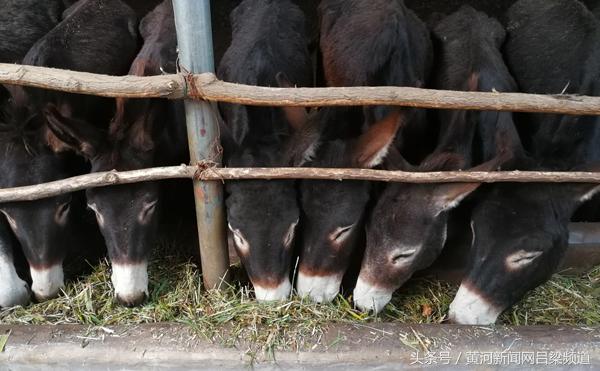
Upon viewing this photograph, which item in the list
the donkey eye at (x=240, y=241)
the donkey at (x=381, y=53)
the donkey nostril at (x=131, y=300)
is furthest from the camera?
the donkey at (x=381, y=53)

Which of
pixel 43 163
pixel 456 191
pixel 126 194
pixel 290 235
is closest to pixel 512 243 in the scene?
pixel 456 191

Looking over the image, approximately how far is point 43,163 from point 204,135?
1.17m

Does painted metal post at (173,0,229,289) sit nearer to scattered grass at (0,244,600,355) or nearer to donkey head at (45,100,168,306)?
scattered grass at (0,244,600,355)

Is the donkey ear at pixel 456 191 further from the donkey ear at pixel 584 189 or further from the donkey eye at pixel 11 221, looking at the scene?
the donkey eye at pixel 11 221

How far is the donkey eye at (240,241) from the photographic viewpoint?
3.00 meters

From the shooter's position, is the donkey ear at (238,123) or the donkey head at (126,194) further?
the donkey ear at (238,123)

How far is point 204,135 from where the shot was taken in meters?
2.81

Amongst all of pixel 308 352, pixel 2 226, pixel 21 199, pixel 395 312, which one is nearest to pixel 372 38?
pixel 395 312

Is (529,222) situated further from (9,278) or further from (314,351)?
(9,278)

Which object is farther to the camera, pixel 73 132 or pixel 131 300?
pixel 131 300

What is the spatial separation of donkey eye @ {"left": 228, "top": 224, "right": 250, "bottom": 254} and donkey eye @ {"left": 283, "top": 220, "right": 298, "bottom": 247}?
225 mm

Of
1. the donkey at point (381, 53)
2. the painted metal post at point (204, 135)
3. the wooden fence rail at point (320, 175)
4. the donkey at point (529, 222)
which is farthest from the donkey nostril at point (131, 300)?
the donkey at point (529, 222)

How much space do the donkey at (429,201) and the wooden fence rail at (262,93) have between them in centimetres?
43

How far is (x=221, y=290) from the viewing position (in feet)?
10.8
